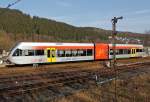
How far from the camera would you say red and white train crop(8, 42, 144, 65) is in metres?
34.3

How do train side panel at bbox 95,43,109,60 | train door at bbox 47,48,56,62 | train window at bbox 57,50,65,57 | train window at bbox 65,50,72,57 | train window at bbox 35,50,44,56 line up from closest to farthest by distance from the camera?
train window at bbox 35,50,44,56, train door at bbox 47,48,56,62, train window at bbox 57,50,65,57, train window at bbox 65,50,72,57, train side panel at bbox 95,43,109,60

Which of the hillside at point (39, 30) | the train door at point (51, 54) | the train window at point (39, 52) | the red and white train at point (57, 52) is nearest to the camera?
the red and white train at point (57, 52)

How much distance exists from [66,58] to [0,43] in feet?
131

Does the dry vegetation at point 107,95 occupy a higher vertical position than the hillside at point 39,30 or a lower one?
lower

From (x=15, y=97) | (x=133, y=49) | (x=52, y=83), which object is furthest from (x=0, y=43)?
(x=15, y=97)

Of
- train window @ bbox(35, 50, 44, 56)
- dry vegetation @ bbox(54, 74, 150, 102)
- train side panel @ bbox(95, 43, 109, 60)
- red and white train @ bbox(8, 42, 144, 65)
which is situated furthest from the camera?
train side panel @ bbox(95, 43, 109, 60)

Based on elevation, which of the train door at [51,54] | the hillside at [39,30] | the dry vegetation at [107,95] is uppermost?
the hillside at [39,30]

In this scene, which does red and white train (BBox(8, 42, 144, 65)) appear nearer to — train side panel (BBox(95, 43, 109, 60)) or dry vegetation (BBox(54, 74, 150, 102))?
train side panel (BBox(95, 43, 109, 60))

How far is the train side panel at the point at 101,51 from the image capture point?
47125mm

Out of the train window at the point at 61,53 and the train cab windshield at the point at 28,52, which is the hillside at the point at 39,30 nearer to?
the train window at the point at 61,53

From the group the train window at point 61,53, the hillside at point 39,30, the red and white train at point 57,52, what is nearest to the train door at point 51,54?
the red and white train at point 57,52

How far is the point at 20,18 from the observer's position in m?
145

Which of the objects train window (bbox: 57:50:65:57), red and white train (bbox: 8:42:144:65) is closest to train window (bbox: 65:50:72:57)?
red and white train (bbox: 8:42:144:65)

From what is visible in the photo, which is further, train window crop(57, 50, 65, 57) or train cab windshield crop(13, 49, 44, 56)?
train window crop(57, 50, 65, 57)
